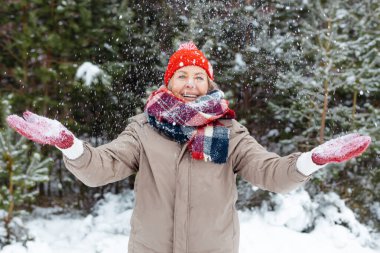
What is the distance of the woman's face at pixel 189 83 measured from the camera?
80.5 inches

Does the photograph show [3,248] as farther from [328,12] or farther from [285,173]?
[328,12]

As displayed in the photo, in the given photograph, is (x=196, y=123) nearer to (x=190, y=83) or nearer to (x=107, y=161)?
(x=190, y=83)

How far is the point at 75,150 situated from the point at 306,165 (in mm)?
889

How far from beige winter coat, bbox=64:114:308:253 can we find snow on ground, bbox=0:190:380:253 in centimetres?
295

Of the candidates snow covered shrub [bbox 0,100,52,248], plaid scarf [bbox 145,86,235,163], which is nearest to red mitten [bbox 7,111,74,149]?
plaid scarf [bbox 145,86,235,163]

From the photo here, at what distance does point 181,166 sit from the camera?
1.80 metres

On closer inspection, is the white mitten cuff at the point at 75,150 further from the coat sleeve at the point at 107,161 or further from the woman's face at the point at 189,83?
the woman's face at the point at 189,83

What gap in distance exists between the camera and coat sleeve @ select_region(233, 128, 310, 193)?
64.1 inches

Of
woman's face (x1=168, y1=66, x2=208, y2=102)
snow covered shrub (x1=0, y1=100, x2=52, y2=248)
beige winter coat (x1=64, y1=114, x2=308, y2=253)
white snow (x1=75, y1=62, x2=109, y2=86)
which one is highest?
→ woman's face (x1=168, y1=66, x2=208, y2=102)

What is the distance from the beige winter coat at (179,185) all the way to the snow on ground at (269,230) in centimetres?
295

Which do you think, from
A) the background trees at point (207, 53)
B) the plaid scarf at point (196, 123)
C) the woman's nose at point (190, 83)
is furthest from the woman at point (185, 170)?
the background trees at point (207, 53)

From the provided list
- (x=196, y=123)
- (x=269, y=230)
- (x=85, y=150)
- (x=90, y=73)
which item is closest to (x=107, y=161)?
(x=85, y=150)

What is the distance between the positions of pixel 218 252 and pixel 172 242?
211 millimetres

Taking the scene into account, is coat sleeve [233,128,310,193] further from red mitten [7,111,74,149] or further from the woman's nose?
red mitten [7,111,74,149]
